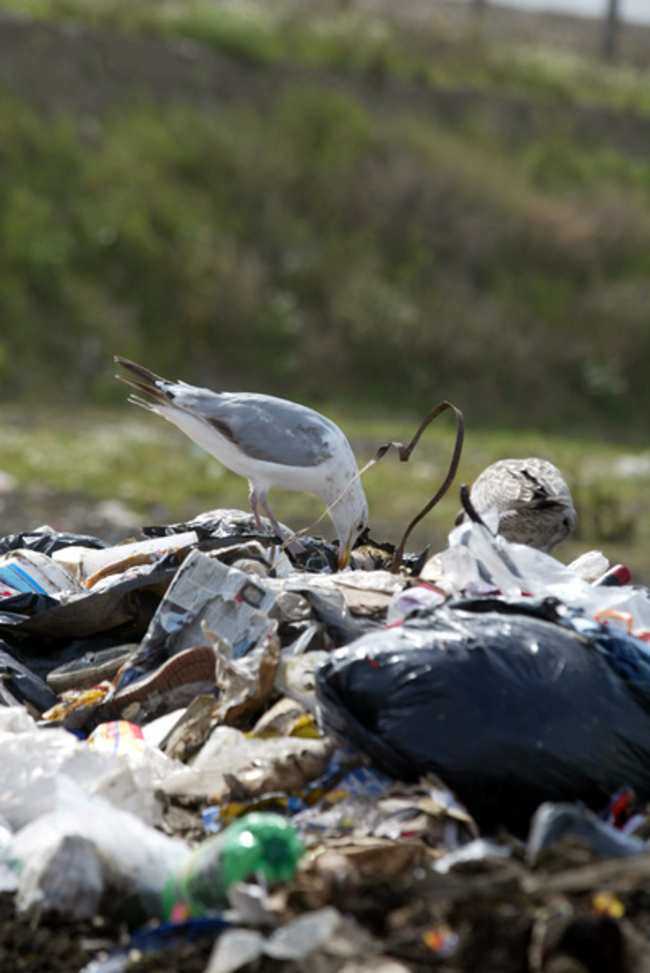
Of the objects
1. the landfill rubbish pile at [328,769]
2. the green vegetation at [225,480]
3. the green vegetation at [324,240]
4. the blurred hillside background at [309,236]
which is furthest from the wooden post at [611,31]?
the landfill rubbish pile at [328,769]

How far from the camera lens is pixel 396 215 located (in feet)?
62.4

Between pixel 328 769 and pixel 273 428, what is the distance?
6.73 ft

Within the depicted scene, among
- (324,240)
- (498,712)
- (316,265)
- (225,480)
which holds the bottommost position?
(316,265)

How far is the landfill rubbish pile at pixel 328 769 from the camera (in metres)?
1.97

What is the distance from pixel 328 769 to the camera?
2617mm

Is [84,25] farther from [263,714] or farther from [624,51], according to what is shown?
[263,714]

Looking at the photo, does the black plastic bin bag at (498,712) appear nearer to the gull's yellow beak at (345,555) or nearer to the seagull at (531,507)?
the seagull at (531,507)

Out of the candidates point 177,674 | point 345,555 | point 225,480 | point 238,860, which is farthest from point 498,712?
point 225,480

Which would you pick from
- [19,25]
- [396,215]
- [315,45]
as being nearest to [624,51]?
[315,45]

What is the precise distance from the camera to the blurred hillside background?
15695mm

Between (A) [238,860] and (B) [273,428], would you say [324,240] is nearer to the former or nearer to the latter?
(B) [273,428]

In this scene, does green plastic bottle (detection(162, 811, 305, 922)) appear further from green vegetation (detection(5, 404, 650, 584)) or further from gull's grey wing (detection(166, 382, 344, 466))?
green vegetation (detection(5, 404, 650, 584))

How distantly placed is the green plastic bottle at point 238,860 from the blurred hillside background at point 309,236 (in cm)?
1020

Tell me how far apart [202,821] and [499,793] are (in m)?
0.66
